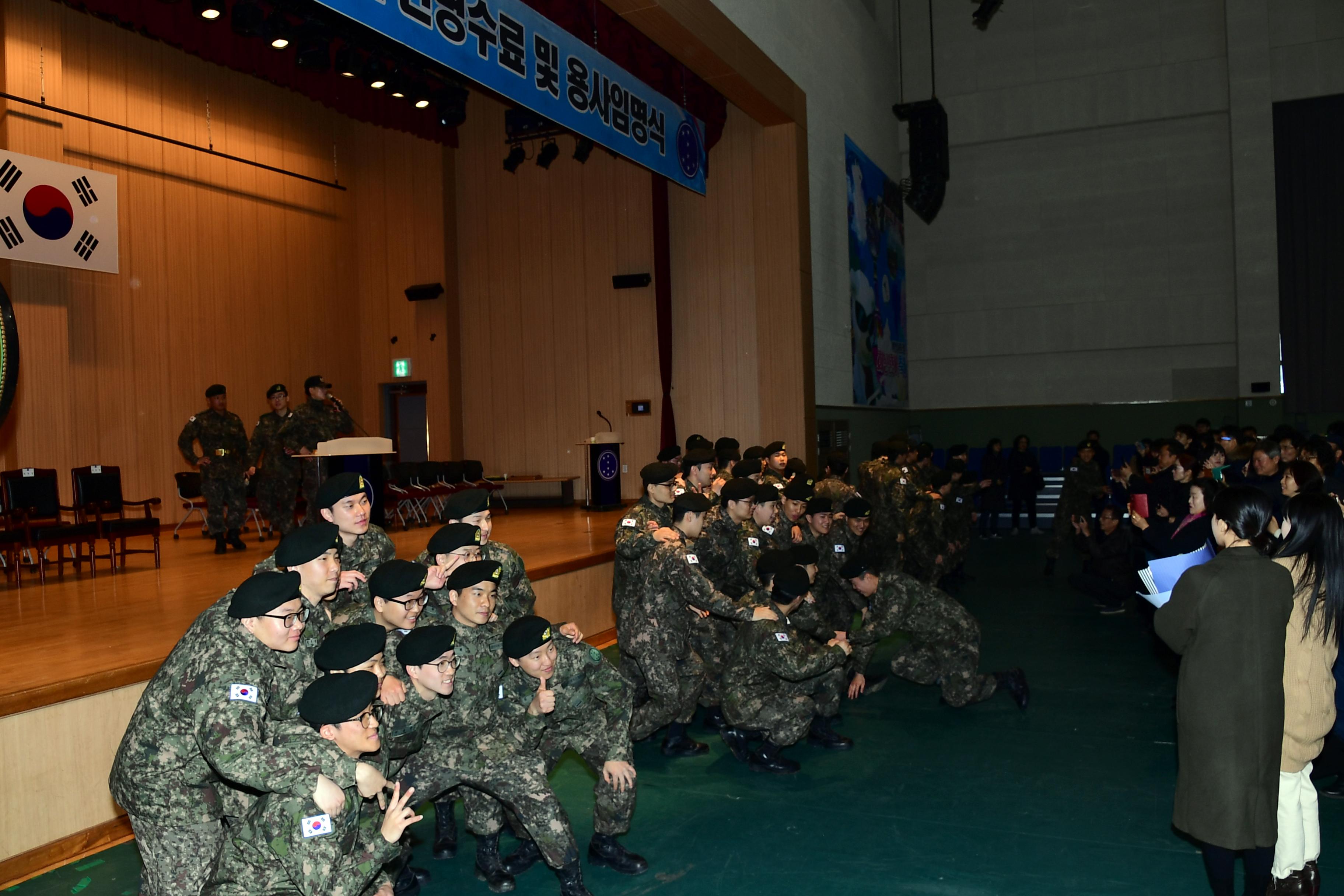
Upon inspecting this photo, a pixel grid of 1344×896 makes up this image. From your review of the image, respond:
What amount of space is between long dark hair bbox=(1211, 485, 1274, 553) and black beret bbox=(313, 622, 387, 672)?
250 centimetres

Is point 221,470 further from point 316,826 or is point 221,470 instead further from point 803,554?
point 316,826

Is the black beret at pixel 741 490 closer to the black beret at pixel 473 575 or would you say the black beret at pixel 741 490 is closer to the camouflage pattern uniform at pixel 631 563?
the camouflage pattern uniform at pixel 631 563

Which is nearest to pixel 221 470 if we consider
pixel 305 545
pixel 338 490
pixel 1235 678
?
pixel 338 490

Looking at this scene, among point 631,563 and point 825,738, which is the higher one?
point 631,563

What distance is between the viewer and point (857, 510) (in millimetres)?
6340

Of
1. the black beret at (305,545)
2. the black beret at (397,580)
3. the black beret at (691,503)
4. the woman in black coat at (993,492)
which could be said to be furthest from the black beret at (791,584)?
the woman in black coat at (993,492)

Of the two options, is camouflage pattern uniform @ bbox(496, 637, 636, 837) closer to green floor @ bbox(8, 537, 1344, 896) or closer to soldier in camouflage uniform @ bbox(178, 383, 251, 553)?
green floor @ bbox(8, 537, 1344, 896)

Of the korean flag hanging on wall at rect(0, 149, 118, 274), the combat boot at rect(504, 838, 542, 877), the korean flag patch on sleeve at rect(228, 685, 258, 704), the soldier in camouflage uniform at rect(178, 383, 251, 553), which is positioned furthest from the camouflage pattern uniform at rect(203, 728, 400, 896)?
the korean flag hanging on wall at rect(0, 149, 118, 274)

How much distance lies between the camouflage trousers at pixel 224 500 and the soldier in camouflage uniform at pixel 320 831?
22.4ft

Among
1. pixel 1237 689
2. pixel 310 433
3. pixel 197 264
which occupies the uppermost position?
pixel 197 264

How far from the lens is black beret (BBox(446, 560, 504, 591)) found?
3.49m

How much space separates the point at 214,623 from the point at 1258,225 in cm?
1709

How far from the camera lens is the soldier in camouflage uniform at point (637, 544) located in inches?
197

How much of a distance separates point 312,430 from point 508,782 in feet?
19.5
